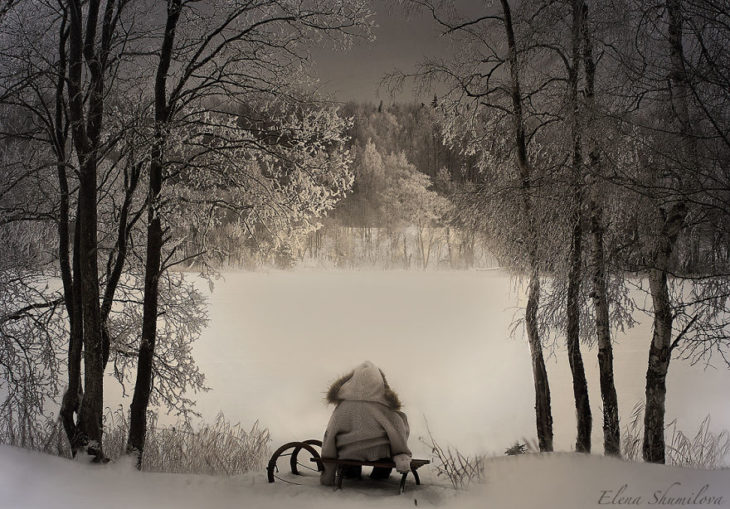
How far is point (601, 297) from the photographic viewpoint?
4230 millimetres

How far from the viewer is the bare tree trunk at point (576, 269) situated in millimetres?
4156

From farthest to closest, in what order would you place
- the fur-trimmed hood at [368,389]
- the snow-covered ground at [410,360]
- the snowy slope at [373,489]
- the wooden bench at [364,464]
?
the snow-covered ground at [410,360]
the fur-trimmed hood at [368,389]
the wooden bench at [364,464]
the snowy slope at [373,489]

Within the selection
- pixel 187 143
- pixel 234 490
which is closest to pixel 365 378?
pixel 234 490

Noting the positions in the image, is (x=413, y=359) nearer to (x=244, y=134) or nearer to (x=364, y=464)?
(x=364, y=464)

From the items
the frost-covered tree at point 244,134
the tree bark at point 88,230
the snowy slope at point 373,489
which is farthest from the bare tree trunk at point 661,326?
the tree bark at point 88,230

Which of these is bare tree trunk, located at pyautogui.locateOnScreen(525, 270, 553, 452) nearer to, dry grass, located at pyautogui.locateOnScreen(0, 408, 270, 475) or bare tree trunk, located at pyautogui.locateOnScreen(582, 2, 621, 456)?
bare tree trunk, located at pyautogui.locateOnScreen(582, 2, 621, 456)

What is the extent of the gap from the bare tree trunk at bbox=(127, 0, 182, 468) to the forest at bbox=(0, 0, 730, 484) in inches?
0.6

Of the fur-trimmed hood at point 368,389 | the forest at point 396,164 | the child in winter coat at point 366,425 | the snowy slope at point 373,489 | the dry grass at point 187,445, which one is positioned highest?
the forest at point 396,164

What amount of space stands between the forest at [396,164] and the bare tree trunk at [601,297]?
0.02m

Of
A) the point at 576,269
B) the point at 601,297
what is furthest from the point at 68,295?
the point at 601,297

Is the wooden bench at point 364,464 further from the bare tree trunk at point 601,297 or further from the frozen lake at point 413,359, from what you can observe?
the bare tree trunk at point 601,297

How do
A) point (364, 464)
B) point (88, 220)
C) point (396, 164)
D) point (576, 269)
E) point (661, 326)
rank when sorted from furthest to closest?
point (396, 164) → point (576, 269) → point (661, 326) → point (88, 220) → point (364, 464)

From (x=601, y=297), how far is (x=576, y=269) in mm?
265

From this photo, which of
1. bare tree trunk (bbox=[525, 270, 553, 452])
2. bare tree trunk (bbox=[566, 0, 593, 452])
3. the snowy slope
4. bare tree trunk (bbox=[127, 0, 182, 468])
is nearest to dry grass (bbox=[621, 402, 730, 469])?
bare tree trunk (bbox=[566, 0, 593, 452])
